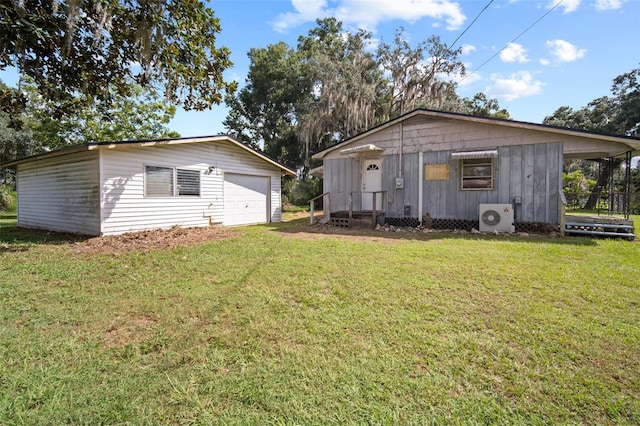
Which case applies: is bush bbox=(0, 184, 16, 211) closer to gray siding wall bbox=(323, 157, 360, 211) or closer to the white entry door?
gray siding wall bbox=(323, 157, 360, 211)

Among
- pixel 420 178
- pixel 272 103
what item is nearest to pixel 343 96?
pixel 272 103

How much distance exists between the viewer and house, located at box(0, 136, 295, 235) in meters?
8.12

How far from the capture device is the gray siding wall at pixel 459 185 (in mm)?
8062

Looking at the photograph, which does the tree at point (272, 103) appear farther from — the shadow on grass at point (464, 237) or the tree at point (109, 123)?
the shadow on grass at point (464, 237)

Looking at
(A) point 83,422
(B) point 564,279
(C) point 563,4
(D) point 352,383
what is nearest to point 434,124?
(C) point 563,4

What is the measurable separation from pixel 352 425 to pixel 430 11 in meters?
9.59

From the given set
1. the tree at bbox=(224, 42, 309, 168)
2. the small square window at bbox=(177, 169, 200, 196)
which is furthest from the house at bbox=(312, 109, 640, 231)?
the tree at bbox=(224, 42, 309, 168)

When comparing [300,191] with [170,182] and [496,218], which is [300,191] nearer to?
[170,182]

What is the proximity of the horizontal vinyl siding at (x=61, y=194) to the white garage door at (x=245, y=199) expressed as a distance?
160 inches

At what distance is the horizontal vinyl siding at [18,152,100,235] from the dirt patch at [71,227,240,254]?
96cm

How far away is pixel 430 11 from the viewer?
310 inches

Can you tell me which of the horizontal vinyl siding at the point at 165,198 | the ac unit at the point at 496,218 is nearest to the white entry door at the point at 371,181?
the ac unit at the point at 496,218

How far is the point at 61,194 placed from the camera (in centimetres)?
933

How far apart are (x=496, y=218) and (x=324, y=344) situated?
25.8ft
